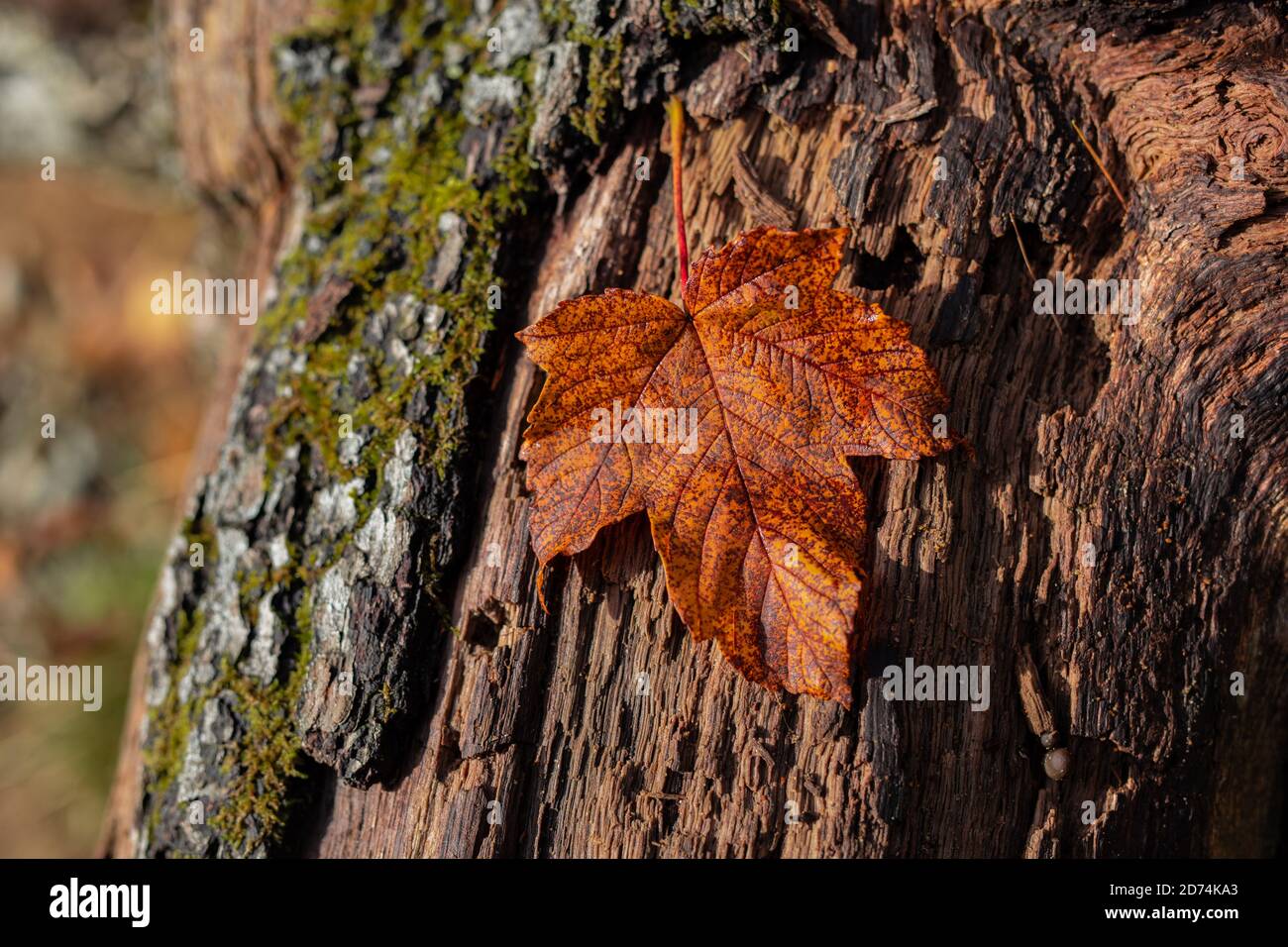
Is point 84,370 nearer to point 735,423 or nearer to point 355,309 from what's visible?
point 355,309

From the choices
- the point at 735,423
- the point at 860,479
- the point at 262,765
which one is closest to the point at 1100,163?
the point at 860,479

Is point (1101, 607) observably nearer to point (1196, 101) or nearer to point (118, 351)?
point (1196, 101)

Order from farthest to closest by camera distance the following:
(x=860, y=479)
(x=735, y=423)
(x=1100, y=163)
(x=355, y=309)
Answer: (x=355, y=309), (x=1100, y=163), (x=860, y=479), (x=735, y=423)

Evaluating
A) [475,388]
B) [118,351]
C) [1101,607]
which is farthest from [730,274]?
[118,351]

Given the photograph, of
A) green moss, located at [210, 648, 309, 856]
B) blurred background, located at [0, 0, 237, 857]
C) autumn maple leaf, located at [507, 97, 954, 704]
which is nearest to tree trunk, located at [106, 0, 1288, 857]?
green moss, located at [210, 648, 309, 856]

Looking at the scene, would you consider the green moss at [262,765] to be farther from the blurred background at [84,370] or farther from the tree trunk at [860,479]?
the blurred background at [84,370]

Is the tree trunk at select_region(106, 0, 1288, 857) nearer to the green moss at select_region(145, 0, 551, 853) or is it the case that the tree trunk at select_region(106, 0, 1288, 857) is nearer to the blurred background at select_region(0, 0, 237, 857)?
the green moss at select_region(145, 0, 551, 853)

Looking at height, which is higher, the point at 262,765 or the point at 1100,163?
the point at 1100,163

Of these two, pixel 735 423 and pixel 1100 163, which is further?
pixel 1100 163
